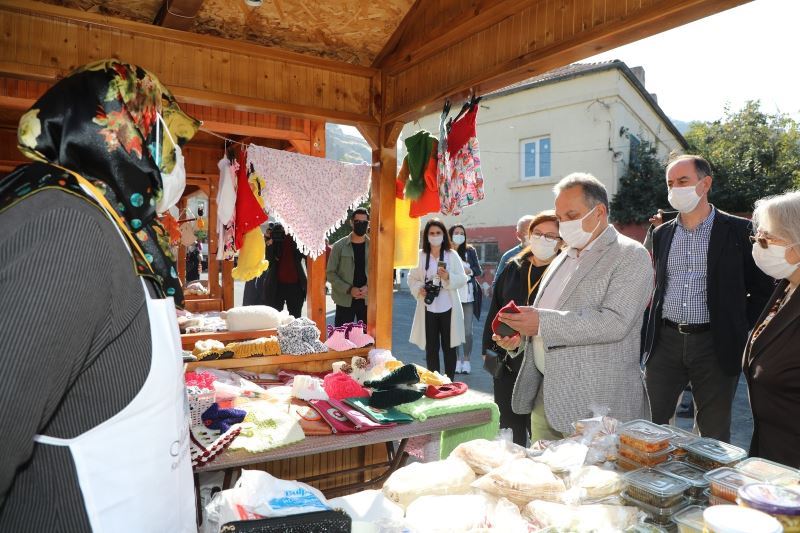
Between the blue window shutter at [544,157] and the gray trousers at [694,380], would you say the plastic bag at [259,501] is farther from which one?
the blue window shutter at [544,157]

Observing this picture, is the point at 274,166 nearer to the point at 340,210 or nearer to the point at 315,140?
the point at 340,210

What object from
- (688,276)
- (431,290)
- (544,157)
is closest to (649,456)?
(688,276)

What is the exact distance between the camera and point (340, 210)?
171 inches

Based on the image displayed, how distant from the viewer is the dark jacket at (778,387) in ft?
6.31

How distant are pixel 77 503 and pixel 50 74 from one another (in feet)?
9.54

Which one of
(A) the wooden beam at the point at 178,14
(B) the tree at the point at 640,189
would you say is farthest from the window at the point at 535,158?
(A) the wooden beam at the point at 178,14

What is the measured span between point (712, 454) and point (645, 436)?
0.19 m

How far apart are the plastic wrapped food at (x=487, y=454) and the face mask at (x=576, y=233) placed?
1091 mm

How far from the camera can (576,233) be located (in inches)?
100

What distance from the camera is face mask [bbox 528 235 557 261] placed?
11.8 ft

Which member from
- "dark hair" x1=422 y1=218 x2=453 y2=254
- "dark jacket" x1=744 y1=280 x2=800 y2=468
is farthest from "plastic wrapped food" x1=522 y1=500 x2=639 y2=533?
"dark hair" x1=422 y1=218 x2=453 y2=254

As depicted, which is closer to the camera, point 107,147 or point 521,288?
point 107,147

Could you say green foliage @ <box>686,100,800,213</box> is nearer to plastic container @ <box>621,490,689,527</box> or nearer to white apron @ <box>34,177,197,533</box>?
plastic container @ <box>621,490,689,527</box>

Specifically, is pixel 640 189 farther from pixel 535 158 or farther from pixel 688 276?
pixel 688 276
